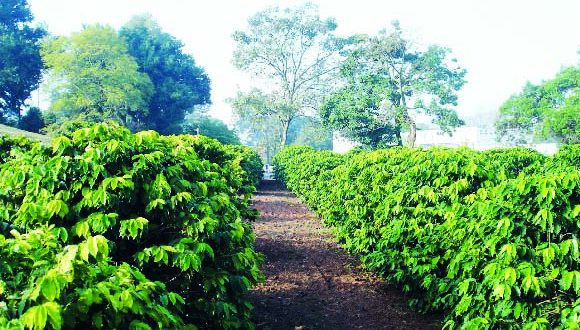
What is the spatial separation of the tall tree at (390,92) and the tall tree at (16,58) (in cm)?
2617

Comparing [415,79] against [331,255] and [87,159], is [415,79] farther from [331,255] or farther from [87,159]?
[87,159]

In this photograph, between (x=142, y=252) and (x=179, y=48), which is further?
(x=179, y=48)

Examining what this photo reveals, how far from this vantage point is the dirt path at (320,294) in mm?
6027

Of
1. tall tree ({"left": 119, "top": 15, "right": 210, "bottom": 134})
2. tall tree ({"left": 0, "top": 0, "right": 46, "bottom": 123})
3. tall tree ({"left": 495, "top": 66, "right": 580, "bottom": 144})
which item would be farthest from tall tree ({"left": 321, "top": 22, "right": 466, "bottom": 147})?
tall tree ({"left": 0, "top": 0, "right": 46, "bottom": 123})

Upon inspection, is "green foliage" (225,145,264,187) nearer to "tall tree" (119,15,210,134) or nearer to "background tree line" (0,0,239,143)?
"background tree line" (0,0,239,143)

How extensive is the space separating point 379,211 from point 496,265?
3567 mm

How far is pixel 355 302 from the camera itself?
6828 mm

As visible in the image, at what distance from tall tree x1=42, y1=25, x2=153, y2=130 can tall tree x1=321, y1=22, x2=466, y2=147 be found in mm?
15795

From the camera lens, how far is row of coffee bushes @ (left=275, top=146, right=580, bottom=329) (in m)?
3.40

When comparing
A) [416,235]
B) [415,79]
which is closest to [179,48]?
[415,79]

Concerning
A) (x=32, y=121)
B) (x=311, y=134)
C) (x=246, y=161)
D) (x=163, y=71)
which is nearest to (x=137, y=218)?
(x=246, y=161)

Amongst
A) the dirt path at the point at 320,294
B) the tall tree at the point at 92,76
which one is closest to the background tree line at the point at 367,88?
the tall tree at the point at 92,76

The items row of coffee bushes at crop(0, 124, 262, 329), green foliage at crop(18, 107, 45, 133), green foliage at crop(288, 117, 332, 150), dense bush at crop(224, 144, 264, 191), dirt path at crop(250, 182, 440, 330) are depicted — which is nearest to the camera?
row of coffee bushes at crop(0, 124, 262, 329)

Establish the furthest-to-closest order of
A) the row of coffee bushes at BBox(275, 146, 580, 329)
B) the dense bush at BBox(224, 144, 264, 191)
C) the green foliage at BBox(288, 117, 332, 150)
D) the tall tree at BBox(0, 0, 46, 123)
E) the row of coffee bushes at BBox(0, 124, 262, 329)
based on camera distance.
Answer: the green foliage at BBox(288, 117, 332, 150)
the tall tree at BBox(0, 0, 46, 123)
the dense bush at BBox(224, 144, 264, 191)
the row of coffee bushes at BBox(275, 146, 580, 329)
the row of coffee bushes at BBox(0, 124, 262, 329)
